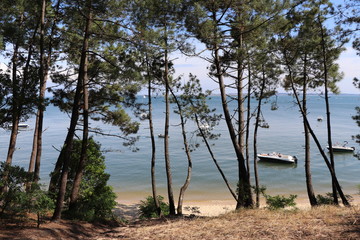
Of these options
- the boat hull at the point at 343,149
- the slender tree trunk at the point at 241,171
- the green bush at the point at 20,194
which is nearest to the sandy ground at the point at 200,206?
the slender tree trunk at the point at 241,171

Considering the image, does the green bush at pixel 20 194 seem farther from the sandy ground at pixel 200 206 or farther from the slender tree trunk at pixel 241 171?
the sandy ground at pixel 200 206

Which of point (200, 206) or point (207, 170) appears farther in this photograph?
point (207, 170)

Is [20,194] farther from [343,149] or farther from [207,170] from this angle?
[343,149]

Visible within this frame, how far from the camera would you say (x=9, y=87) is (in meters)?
7.50

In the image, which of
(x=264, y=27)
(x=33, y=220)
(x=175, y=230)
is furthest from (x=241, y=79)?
(x=33, y=220)

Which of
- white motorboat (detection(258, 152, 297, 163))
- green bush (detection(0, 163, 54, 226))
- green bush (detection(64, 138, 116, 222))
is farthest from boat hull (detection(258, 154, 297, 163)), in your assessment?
green bush (detection(0, 163, 54, 226))

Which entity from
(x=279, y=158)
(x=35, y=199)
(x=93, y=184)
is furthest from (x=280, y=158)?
(x=35, y=199)

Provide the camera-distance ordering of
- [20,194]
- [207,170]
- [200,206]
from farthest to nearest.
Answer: [207,170] → [200,206] → [20,194]

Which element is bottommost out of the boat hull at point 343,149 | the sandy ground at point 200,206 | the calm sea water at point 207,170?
the sandy ground at point 200,206

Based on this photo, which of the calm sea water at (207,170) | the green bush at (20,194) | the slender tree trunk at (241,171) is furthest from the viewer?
the calm sea water at (207,170)

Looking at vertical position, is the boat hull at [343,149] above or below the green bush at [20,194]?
above

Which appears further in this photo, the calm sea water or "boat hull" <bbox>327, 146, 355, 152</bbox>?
"boat hull" <bbox>327, 146, 355, 152</bbox>

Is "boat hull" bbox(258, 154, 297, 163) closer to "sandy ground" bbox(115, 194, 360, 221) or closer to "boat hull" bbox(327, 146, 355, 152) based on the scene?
"boat hull" bbox(327, 146, 355, 152)

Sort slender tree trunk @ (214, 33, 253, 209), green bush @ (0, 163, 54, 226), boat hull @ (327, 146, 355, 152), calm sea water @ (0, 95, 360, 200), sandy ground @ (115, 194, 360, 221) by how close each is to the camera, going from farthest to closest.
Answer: boat hull @ (327, 146, 355, 152)
calm sea water @ (0, 95, 360, 200)
sandy ground @ (115, 194, 360, 221)
slender tree trunk @ (214, 33, 253, 209)
green bush @ (0, 163, 54, 226)
